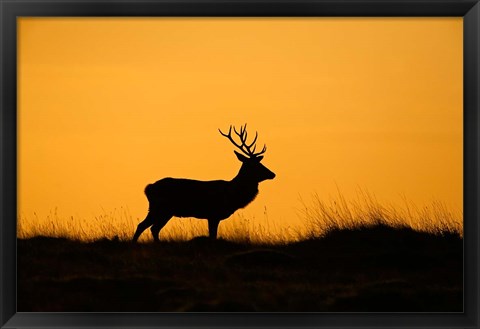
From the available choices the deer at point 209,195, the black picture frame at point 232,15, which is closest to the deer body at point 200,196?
the deer at point 209,195

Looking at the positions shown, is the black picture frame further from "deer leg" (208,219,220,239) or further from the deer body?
the deer body

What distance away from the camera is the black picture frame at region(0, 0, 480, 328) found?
6391mm

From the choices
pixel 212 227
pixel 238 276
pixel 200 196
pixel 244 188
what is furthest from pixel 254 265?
pixel 200 196

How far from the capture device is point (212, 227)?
6.81 metres

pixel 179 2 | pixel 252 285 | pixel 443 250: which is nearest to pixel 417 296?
pixel 443 250

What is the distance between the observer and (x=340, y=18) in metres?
6.66

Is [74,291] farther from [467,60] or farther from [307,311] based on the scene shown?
[467,60]

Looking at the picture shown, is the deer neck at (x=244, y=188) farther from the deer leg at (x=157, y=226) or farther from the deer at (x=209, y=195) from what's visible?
the deer leg at (x=157, y=226)

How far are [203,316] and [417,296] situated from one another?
1.66 m

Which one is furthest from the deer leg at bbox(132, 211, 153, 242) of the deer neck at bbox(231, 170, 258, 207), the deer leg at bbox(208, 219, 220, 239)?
the deer neck at bbox(231, 170, 258, 207)

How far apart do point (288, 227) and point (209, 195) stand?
95 cm

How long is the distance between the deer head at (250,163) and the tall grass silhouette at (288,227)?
0.34m

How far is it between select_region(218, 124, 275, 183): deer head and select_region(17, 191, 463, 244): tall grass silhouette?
337mm

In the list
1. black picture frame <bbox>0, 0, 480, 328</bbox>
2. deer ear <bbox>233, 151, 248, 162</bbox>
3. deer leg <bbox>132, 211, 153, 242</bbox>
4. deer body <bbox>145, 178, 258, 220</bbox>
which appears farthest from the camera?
deer body <bbox>145, 178, 258, 220</bbox>
